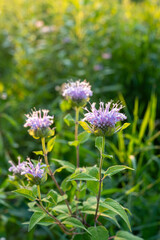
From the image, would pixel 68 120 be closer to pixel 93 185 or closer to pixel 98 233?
pixel 93 185

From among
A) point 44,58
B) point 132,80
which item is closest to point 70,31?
point 44,58

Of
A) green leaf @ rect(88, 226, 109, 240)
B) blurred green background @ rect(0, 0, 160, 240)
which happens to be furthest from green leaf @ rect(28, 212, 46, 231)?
blurred green background @ rect(0, 0, 160, 240)

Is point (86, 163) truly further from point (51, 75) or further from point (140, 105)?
point (51, 75)

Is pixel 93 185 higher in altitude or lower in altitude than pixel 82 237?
higher

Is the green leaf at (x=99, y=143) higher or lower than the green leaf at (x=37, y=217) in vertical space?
higher

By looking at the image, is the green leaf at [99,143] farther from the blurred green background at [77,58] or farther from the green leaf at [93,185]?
the blurred green background at [77,58]

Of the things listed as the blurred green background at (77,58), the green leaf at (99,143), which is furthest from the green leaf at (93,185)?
the blurred green background at (77,58)

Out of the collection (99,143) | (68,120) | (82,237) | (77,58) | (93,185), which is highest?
(77,58)

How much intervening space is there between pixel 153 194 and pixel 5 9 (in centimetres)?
213

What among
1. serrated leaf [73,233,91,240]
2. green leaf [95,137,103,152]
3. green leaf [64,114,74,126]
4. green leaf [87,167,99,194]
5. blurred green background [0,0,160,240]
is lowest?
serrated leaf [73,233,91,240]

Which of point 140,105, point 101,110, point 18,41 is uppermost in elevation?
point 18,41

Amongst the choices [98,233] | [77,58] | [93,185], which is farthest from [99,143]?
[77,58]

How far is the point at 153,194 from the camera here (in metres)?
1.49

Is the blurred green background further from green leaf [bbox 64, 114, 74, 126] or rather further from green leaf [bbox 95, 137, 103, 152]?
green leaf [bbox 95, 137, 103, 152]
